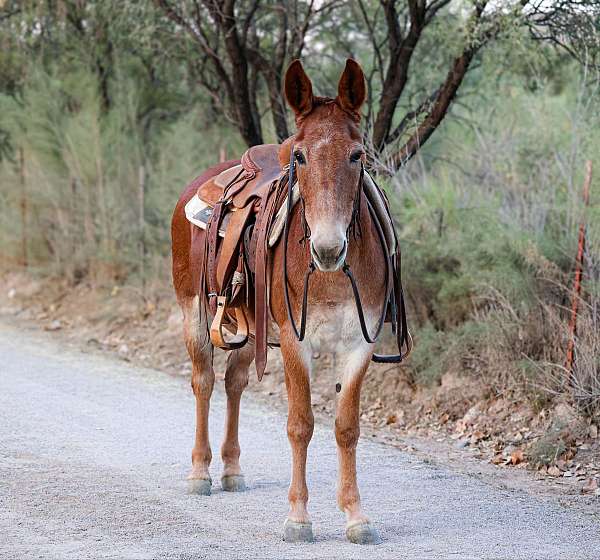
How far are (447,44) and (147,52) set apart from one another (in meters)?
5.09

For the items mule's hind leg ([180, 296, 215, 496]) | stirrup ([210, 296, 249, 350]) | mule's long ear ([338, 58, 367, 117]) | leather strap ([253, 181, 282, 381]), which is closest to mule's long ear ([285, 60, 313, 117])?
mule's long ear ([338, 58, 367, 117])

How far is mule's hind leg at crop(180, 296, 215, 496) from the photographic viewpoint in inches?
234

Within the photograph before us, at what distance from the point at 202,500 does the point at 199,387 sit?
0.77 metres

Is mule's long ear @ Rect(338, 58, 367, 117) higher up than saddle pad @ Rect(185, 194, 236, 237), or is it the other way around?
mule's long ear @ Rect(338, 58, 367, 117)

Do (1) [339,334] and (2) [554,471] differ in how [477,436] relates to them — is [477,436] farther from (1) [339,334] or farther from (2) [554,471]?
(1) [339,334]

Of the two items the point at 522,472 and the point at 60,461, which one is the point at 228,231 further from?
the point at 522,472

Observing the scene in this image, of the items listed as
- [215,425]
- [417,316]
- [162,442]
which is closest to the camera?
[162,442]

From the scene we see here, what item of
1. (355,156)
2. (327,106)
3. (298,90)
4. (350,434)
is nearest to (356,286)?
(355,156)

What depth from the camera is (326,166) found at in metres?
4.53

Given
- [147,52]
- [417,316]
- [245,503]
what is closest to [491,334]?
[417,316]

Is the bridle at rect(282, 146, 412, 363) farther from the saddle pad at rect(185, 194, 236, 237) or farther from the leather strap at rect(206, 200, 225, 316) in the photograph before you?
the saddle pad at rect(185, 194, 236, 237)

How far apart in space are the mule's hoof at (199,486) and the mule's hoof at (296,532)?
1.12 metres

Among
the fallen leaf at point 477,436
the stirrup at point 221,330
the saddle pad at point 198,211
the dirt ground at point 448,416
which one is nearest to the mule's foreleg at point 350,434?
the stirrup at point 221,330

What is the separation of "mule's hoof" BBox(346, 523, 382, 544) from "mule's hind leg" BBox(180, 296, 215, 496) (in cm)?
131
